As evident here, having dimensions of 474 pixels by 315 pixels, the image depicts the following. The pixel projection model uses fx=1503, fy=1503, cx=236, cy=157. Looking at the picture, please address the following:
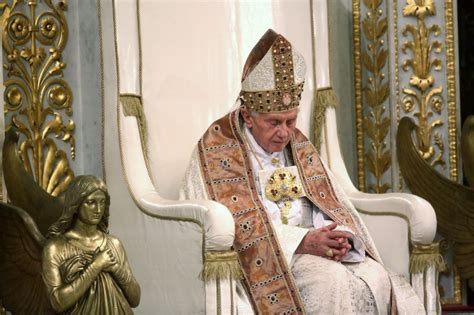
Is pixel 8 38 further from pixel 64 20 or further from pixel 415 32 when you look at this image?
pixel 415 32

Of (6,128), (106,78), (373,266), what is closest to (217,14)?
(106,78)

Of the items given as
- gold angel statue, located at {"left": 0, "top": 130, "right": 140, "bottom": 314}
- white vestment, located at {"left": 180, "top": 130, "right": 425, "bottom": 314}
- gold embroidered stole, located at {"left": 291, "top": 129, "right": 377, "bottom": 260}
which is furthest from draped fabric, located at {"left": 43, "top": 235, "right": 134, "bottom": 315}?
gold embroidered stole, located at {"left": 291, "top": 129, "right": 377, "bottom": 260}

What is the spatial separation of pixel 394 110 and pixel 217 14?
42.7 inches

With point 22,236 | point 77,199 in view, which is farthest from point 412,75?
point 77,199

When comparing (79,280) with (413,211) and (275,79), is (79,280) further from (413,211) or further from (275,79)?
(413,211)

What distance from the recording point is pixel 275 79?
635cm

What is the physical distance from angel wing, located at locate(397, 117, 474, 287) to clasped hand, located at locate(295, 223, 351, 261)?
3.76ft

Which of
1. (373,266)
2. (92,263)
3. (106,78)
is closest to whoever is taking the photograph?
(92,263)

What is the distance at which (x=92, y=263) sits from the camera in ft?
17.3

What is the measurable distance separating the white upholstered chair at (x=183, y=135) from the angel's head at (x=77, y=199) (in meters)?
0.59

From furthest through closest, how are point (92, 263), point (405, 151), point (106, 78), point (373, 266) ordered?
1. point (405, 151)
2. point (106, 78)
3. point (373, 266)
4. point (92, 263)

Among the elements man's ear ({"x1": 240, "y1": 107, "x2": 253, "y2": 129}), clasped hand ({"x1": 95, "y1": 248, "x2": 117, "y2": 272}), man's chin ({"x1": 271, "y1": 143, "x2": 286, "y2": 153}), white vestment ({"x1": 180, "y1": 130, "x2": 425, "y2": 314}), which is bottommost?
white vestment ({"x1": 180, "y1": 130, "x2": 425, "y2": 314})

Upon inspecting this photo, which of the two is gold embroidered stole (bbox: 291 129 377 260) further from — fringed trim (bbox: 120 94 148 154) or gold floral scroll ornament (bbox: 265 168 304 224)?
fringed trim (bbox: 120 94 148 154)

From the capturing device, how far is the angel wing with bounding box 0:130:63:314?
5766 millimetres
